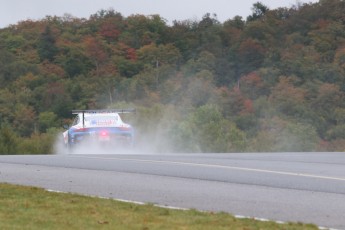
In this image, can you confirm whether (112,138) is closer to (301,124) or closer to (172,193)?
(172,193)

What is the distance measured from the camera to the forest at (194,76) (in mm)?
76688

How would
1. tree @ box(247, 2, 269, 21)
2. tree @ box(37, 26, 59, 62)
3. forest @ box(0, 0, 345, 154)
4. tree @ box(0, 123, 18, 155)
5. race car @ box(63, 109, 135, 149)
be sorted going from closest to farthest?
race car @ box(63, 109, 135, 149)
tree @ box(0, 123, 18, 155)
forest @ box(0, 0, 345, 154)
tree @ box(37, 26, 59, 62)
tree @ box(247, 2, 269, 21)

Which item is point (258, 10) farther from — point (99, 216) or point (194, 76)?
point (99, 216)

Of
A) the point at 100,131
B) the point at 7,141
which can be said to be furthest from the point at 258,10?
the point at 100,131

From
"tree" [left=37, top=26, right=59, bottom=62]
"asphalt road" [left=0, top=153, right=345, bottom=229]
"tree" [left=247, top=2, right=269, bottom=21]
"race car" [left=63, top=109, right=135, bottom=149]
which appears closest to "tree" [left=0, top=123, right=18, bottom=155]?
"tree" [left=37, top=26, right=59, bottom=62]

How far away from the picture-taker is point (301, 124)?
73.9 meters

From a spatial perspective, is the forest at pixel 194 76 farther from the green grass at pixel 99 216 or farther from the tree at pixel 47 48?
the green grass at pixel 99 216

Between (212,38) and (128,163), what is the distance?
80.2 metres

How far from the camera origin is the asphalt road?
14359 millimetres

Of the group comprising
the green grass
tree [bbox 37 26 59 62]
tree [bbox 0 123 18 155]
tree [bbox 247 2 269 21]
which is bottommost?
tree [bbox 0 123 18 155]

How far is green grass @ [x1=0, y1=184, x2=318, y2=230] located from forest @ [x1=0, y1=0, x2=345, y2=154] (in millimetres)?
52076

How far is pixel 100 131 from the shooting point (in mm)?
32969

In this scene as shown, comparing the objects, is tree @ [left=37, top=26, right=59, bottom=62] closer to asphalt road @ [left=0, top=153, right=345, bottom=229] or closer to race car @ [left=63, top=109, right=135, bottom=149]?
race car @ [left=63, top=109, right=135, bottom=149]

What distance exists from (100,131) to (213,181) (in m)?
15.3
